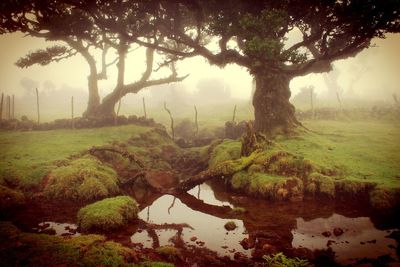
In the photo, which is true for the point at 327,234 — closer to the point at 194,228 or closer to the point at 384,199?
the point at 384,199

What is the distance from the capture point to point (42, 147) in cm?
1928

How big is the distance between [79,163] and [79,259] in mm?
8770

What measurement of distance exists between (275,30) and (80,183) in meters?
12.0

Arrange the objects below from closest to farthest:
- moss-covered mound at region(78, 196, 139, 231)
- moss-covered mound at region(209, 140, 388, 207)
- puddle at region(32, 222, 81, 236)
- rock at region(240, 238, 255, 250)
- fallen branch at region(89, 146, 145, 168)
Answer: rock at region(240, 238, 255, 250) → puddle at region(32, 222, 81, 236) → moss-covered mound at region(78, 196, 139, 231) → moss-covered mound at region(209, 140, 388, 207) → fallen branch at region(89, 146, 145, 168)

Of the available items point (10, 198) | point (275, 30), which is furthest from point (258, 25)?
point (10, 198)

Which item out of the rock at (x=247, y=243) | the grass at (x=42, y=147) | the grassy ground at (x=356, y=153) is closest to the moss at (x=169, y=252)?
the rock at (x=247, y=243)

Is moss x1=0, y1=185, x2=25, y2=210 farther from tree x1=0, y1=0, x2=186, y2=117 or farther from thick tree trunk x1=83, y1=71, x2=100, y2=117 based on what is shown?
thick tree trunk x1=83, y1=71, x2=100, y2=117

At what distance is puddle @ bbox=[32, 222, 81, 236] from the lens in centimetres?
1008

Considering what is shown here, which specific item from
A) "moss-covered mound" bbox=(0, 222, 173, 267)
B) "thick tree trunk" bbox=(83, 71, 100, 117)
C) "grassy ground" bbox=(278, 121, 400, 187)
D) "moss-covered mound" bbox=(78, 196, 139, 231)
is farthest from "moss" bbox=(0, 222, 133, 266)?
"thick tree trunk" bbox=(83, 71, 100, 117)

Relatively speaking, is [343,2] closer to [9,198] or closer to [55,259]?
[55,259]

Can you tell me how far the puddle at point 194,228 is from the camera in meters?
9.65

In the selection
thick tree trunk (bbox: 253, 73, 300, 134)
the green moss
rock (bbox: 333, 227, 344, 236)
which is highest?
thick tree trunk (bbox: 253, 73, 300, 134)

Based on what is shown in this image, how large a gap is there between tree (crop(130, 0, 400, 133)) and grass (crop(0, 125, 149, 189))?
7.78 meters

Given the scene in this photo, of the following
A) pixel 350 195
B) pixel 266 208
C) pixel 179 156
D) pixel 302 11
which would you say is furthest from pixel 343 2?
pixel 179 156
